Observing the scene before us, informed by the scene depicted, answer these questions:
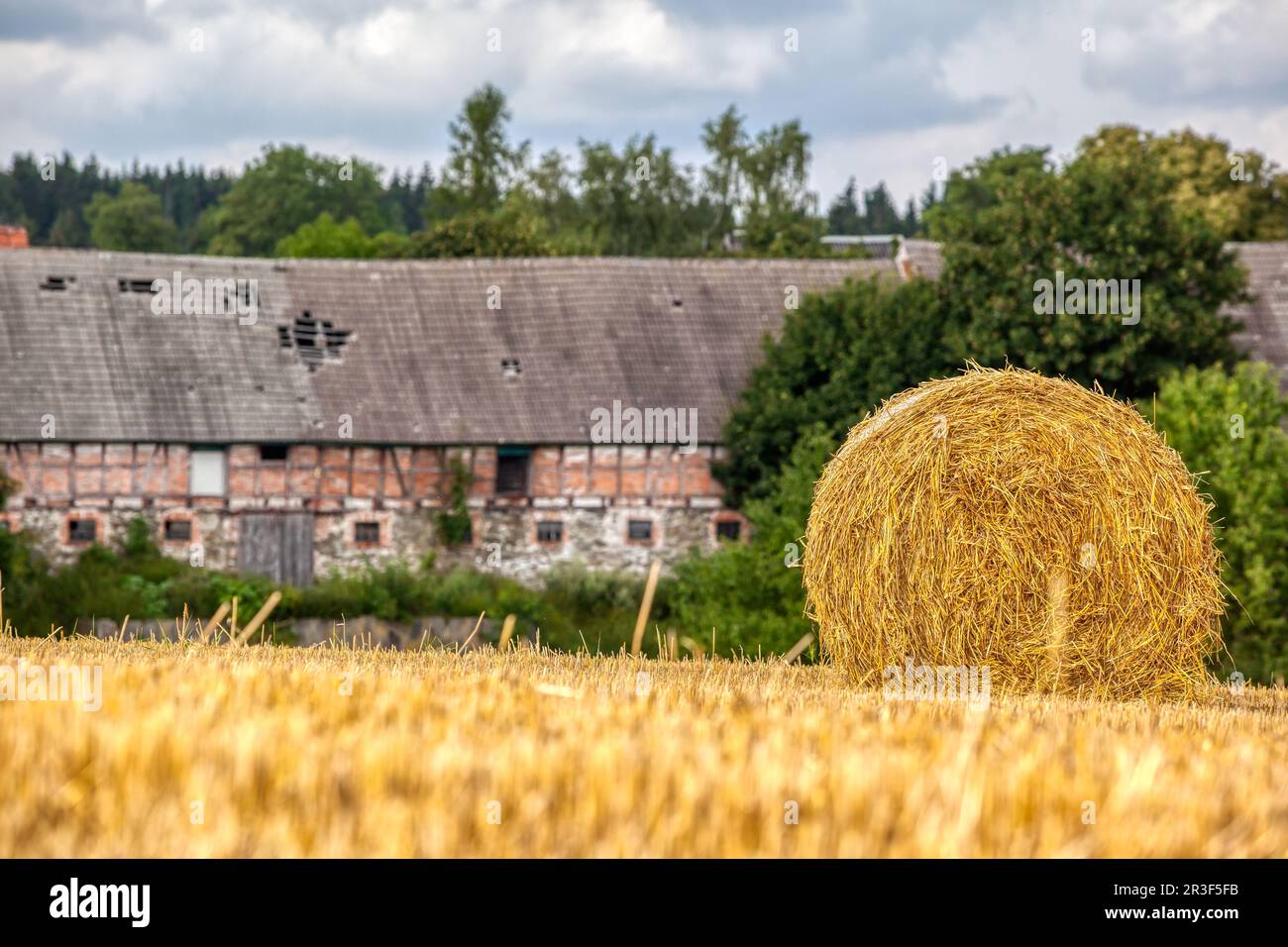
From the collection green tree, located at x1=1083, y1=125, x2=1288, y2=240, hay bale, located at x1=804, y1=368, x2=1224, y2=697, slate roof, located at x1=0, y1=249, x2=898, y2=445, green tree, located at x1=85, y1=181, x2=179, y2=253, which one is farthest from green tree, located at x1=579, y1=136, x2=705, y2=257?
hay bale, located at x1=804, y1=368, x2=1224, y2=697

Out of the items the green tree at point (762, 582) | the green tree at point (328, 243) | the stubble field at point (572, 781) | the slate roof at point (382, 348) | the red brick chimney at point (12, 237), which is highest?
the green tree at point (328, 243)

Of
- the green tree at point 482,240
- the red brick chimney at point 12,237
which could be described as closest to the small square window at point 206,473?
the red brick chimney at point 12,237

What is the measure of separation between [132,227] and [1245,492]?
9264 centimetres

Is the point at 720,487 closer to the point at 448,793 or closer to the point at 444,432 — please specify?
the point at 444,432

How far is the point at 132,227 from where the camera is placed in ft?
368

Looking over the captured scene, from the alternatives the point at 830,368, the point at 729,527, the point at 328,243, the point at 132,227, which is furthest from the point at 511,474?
the point at 132,227

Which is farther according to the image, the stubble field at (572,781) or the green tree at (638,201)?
the green tree at (638,201)

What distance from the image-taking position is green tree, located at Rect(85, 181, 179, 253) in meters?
111

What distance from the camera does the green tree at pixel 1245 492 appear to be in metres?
32.7

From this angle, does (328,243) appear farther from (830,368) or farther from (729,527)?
(830,368)

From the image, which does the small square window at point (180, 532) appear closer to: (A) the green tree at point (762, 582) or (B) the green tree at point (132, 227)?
(A) the green tree at point (762, 582)

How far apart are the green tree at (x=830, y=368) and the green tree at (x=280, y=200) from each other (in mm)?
55885

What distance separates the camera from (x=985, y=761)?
6.45m

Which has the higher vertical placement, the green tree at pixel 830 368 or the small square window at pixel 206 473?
the green tree at pixel 830 368
